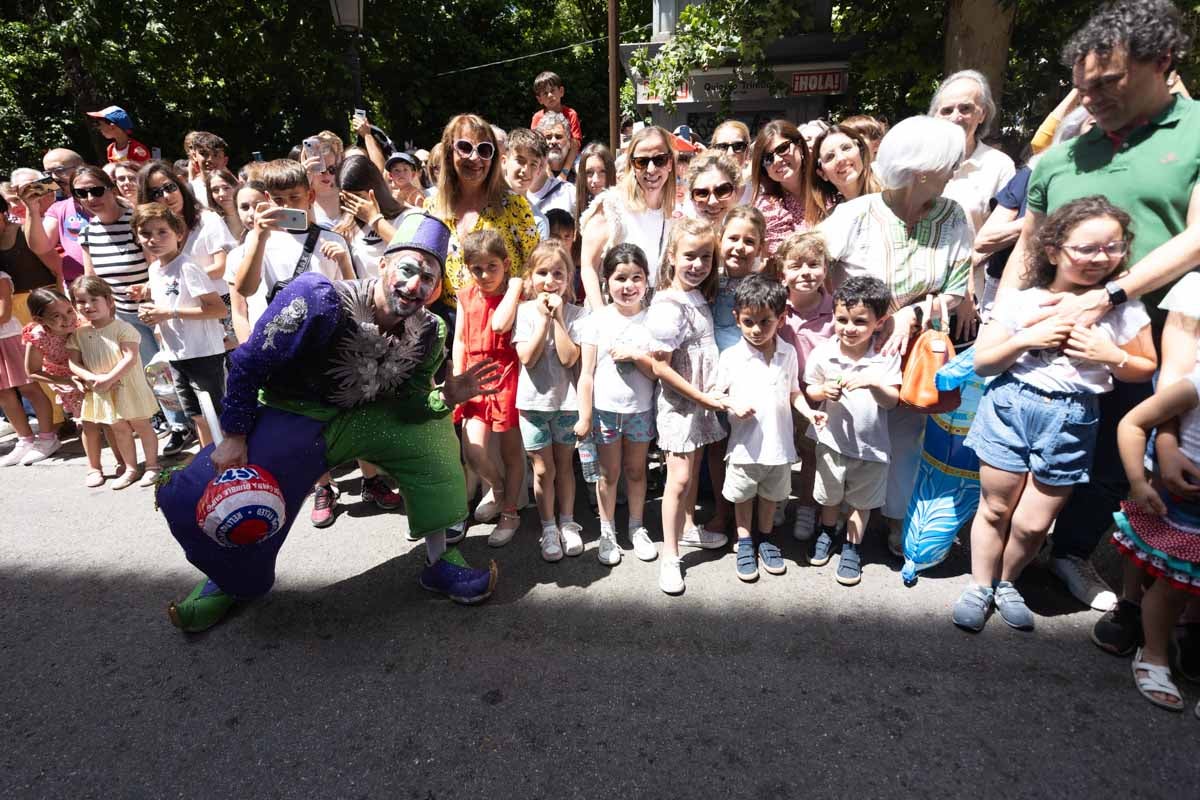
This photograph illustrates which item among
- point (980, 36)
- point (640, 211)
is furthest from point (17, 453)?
point (980, 36)

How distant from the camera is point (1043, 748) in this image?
6.59ft

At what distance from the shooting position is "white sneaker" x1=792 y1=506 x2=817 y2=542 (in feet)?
10.8

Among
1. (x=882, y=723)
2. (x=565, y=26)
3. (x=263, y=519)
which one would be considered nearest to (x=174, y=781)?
(x=263, y=519)

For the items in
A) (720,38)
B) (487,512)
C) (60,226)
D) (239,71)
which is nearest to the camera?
(487,512)

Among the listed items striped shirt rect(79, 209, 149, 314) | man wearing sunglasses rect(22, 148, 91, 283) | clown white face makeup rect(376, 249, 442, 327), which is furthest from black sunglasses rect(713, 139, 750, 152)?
man wearing sunglasses rect(22, 148, 91, 283)

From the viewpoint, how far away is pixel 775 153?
3.33 metres

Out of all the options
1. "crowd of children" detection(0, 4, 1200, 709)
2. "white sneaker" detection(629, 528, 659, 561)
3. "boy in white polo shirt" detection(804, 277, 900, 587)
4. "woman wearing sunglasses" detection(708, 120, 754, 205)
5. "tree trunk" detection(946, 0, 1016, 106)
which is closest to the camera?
"crowd of children" detection(0, 4, 1200, 709)

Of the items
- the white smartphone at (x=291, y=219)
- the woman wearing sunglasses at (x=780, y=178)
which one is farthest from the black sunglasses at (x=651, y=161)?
the white smartphone at (x=291, y=219)

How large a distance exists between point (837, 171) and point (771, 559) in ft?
6.32

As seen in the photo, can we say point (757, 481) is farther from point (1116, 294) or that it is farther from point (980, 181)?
point (980, 181)

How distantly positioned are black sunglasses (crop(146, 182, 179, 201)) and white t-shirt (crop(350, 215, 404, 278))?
1.24 meters

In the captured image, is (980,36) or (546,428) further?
(980,36)

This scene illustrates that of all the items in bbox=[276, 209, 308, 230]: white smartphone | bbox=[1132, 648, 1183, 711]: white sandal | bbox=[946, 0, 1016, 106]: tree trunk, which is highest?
bbox=[946, 0, 1016, 106]: tree trunk

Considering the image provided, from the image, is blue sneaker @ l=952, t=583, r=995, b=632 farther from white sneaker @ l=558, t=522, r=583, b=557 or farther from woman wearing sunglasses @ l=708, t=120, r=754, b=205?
woman wearing sunglasses @ l=708, t=120, r=754, b=205
